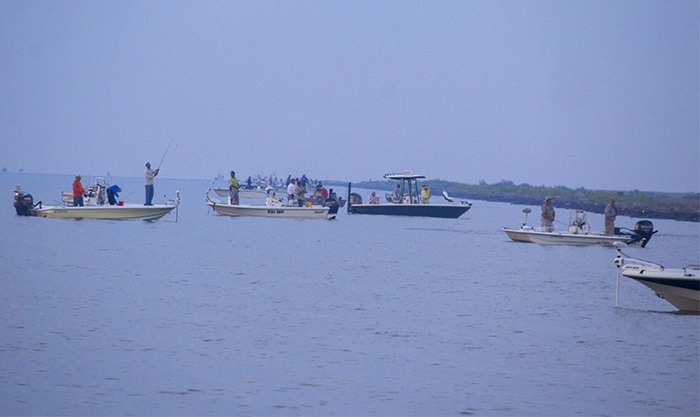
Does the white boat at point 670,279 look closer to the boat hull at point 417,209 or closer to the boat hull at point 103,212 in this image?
the boat hull at point 103,212

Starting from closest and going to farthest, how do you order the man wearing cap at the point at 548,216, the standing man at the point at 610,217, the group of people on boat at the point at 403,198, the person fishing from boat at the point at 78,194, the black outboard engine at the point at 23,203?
the man wearing cap at the point at 548,216 < the standing man at the point at 610,217 < the person fishing from boat at the point at 78,194 < the black outboard engine at the point at 23,203 < the group of people on boat at the point at 403,198

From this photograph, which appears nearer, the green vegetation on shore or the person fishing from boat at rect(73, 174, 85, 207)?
the person fishing from boat at rect(73, 174, 85, 207)

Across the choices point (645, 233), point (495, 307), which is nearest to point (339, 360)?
point (495, 307)

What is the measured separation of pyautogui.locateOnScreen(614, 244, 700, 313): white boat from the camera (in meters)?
22.3

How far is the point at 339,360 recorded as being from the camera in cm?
1697

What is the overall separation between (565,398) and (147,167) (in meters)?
32.8

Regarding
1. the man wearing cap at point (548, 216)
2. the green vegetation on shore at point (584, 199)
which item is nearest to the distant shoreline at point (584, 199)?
the green vegetation on shore at point (584, 199)

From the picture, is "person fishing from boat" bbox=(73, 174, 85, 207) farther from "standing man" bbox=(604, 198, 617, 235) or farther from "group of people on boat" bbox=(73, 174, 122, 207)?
"standing man" bbox=(604, 198, 617, 235)

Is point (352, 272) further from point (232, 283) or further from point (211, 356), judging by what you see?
point (211, 356)

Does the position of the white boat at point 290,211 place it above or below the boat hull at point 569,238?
above

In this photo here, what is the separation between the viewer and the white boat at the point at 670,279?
22312 mm

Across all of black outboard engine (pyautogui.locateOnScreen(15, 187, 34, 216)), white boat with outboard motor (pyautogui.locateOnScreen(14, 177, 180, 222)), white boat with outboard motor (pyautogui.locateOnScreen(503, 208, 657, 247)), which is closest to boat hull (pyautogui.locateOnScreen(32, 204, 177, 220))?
white boat with outboard motor (pyautogui.locateOnScreen(14, 177, 180, 222))

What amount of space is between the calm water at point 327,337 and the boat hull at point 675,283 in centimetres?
44

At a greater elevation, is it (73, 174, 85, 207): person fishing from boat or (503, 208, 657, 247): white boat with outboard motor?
(73, 174, 85, 207): person fishing from boat
